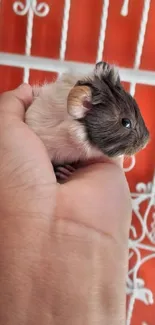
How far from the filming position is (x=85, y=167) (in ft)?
2.93

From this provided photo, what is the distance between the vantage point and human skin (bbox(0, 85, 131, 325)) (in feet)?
2.34

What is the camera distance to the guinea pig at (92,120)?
2.70 feet

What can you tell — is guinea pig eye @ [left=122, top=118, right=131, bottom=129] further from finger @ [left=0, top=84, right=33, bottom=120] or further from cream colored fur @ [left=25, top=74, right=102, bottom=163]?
finger @ [left=0, top=84, right=33, bottom=120]

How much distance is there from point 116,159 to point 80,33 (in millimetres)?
523

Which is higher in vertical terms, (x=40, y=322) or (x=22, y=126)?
(x=22, y=126)

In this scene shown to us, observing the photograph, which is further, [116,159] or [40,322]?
[116,159]

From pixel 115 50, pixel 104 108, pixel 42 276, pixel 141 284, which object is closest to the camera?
pixel 42 276

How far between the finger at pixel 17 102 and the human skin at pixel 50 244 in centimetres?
4

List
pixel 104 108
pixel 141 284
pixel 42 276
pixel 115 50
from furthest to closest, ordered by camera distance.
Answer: pixel 141 284 < pixel 115 50 < pixel 104 108 < pixel 42 276

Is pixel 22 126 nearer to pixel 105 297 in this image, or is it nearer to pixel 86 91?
pixel 86 91

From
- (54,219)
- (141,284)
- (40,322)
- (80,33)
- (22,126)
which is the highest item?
(80,33)

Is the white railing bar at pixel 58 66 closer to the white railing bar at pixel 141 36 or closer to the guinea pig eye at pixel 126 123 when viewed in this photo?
the white railing bar at pixel 141 36

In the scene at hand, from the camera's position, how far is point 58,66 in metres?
1.23

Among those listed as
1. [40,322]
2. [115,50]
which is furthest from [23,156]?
[115,50]
